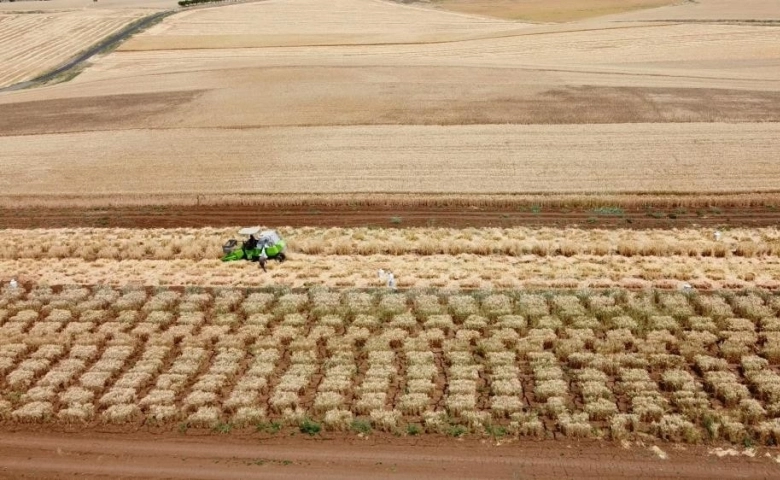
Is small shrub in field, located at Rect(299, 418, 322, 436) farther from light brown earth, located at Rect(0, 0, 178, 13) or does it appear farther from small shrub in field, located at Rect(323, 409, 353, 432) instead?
light brown earth, located at Rect(0, 0, 178, 13)

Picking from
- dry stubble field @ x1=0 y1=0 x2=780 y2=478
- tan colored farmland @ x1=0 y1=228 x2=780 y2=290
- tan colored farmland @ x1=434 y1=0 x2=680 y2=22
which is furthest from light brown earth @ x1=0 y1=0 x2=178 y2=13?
tan colored farmland @ x1=0 y1=228 x2=780 y2=290

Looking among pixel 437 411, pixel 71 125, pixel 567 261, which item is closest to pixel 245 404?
pixel 437 411

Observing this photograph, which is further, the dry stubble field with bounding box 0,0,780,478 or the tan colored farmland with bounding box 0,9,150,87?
the tan colored farmland with bounding box 0,9,150,87

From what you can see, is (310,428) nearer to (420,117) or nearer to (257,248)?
(257,248)

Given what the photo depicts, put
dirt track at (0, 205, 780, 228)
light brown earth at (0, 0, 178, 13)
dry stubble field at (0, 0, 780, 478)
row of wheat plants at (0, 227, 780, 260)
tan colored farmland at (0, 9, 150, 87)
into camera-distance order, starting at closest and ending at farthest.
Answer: dry stubble field at (0, 0, 780, 478) < row of wheat plants at (0, 227, 780, 260) < dirt track at (0, 205, 780, 228) < tan colored farmland at (0, 9, 150, 87) < light brown earth at (0, 0, 178, 13)

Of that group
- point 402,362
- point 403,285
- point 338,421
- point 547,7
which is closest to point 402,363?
point 402,362

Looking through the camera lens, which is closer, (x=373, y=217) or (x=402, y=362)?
(x=402, y=362)
